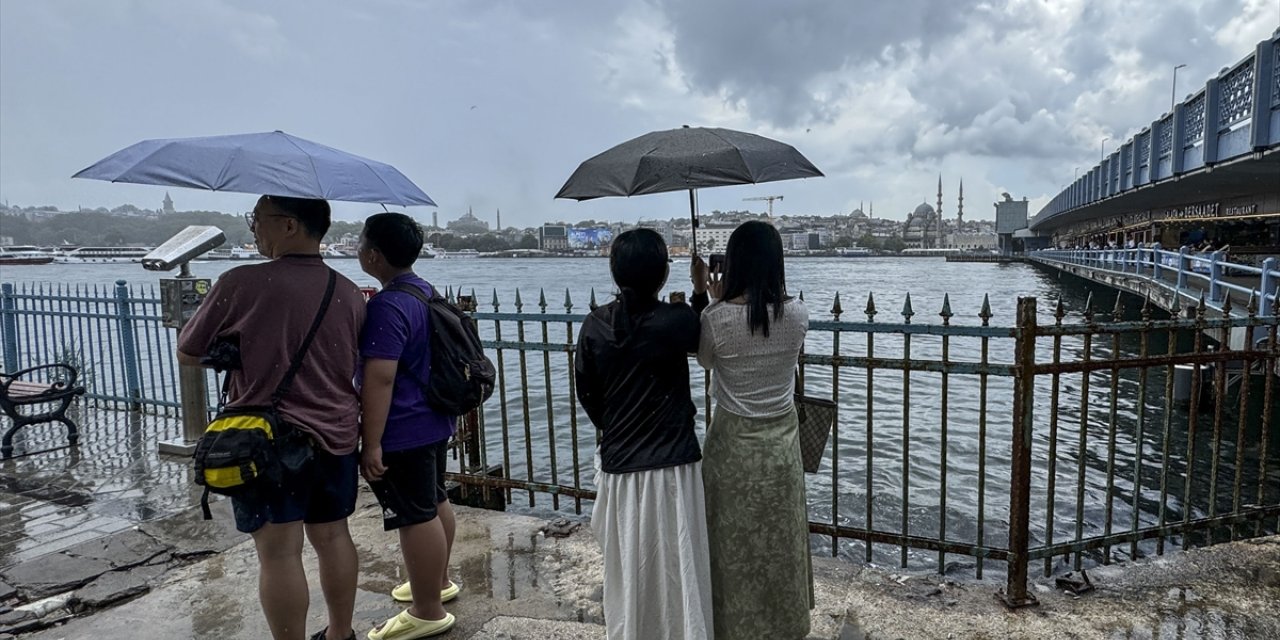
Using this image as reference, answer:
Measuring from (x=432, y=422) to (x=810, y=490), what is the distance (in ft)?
18.1

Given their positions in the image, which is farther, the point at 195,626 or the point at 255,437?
the point at 195,626

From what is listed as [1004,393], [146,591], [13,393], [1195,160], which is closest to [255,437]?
[146,591]

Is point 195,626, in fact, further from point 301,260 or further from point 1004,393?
point 1004,393

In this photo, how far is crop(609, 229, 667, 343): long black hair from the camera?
2.22 m

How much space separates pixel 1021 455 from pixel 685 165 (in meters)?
1.95

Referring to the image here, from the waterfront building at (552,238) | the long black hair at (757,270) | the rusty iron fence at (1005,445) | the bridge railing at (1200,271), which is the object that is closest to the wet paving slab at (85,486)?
the rusty iron fence at (1005,445)

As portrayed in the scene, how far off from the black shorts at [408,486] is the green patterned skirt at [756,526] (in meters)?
1.06

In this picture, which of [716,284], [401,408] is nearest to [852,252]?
[716,284]

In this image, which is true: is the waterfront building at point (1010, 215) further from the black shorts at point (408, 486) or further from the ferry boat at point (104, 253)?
the black shorts at point (408, 486)

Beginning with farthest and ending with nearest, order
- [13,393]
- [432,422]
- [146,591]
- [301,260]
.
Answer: [13,393] < [146,591] < [432,422] < [301,260]

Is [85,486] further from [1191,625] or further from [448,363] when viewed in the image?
[1191,625]

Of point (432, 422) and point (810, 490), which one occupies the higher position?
point (432, 422)

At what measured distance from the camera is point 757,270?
2.27m

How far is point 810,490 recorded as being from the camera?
7.43 m
